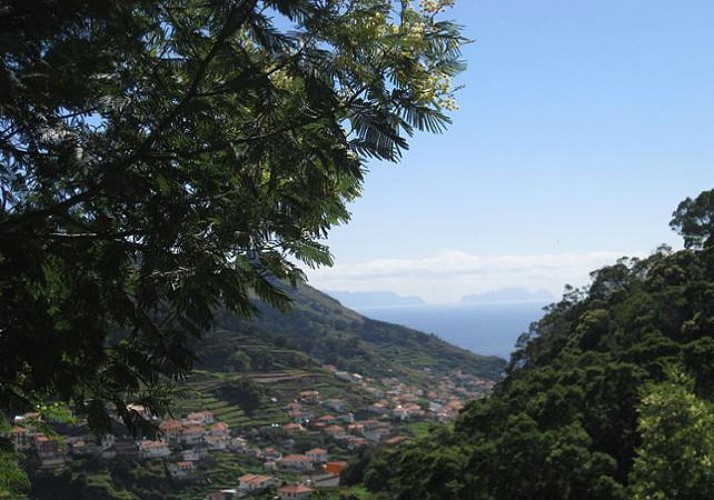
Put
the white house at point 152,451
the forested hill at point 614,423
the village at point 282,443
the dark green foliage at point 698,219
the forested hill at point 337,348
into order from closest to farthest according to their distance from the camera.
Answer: the forested hill at point 614,423
the dark green foliage at point 698,219
the village at point 282,443
the white house at point 152,451
the forested hill at point 337,348

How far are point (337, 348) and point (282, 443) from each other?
7113 cm

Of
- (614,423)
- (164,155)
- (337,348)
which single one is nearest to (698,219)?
(614,423)

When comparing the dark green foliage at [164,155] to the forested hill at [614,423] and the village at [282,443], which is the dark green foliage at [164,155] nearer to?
the forested hill at [614,423]

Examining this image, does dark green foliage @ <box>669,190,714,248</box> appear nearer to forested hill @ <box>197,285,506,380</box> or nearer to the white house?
the white house

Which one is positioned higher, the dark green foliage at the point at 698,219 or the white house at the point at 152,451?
the dark green foliage at the point at 698,219

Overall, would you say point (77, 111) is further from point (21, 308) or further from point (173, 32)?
point (21, 308)

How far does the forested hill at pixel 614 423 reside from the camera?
1486 cm

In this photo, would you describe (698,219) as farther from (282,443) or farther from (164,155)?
(282,443)

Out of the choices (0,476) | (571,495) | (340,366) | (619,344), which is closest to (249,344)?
(340,366)

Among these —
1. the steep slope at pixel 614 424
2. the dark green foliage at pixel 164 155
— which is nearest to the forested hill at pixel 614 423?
the steep slope at pixel 614 424

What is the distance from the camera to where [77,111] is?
10.6 ft

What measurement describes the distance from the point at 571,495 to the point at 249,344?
96496mm

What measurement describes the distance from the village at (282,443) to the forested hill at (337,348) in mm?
10949

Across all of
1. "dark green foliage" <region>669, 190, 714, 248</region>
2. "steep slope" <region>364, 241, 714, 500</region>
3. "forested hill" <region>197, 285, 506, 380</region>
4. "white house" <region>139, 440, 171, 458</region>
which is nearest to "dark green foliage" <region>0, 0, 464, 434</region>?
"steep slope" <region>364, 241, 714, 500</region>
